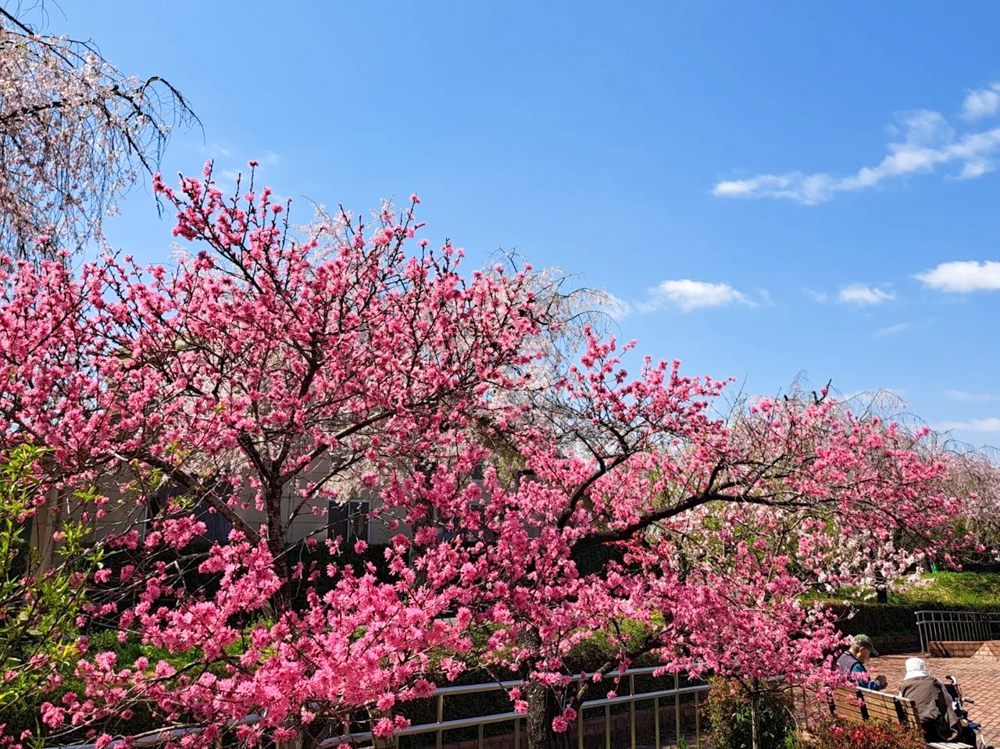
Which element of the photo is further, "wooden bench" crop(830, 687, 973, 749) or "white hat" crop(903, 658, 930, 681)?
"white hat" crop(903, 658, 930, 681)

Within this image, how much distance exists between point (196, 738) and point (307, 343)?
296cm

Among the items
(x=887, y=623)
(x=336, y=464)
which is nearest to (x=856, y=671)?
(x=336, y=464)

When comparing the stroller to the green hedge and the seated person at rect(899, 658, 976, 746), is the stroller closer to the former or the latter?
the seated person at rect(899, 658, 976, 746)

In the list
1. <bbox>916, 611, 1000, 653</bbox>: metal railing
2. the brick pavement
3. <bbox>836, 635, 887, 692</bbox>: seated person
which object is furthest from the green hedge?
<bbox>836, 635, 887, 692</bbox>: seated person

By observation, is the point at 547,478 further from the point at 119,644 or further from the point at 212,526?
the point at 212,526

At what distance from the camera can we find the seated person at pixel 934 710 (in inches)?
350

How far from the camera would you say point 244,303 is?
6.54 meters

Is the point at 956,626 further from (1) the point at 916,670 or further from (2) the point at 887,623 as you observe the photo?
(1) the point at 916,670

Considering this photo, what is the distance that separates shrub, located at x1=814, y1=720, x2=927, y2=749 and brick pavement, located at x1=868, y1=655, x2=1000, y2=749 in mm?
2114

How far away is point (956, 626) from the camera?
24.8 meters

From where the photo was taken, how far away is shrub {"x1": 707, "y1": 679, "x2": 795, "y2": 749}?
9773 millimetres

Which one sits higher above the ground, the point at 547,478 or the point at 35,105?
the point at 35,105

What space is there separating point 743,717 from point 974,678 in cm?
1081

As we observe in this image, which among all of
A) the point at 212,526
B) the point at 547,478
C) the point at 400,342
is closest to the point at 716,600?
the point at 547,478
